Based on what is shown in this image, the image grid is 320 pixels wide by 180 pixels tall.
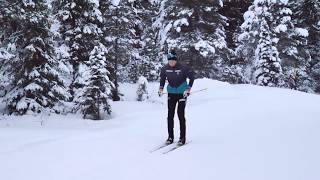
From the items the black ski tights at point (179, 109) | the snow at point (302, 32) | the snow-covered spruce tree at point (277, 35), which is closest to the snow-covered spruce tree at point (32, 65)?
the black ski tights at point (179, 109)

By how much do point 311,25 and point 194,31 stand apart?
410 inches

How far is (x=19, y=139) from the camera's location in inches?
389

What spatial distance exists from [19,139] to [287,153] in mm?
6231

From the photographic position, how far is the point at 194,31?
1054 inches

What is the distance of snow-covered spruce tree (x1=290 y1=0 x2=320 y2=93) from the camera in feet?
101

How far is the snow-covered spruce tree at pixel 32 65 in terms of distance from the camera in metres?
15.1

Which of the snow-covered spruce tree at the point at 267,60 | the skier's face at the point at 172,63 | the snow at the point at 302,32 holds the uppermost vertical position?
the snow at the point at 302,32

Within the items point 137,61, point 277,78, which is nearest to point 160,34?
point 137,61

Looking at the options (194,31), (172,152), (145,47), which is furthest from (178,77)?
(145,47)

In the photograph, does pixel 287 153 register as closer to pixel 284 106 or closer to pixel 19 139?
pixel 19 139

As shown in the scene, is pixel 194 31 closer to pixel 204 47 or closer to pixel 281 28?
pixel 204 47

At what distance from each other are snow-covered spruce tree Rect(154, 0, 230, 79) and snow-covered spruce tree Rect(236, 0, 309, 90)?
91.5 inches

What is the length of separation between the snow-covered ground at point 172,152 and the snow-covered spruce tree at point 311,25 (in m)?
17.2

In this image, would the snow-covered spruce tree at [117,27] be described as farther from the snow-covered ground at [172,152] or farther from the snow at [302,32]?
the snow at [302,32]
